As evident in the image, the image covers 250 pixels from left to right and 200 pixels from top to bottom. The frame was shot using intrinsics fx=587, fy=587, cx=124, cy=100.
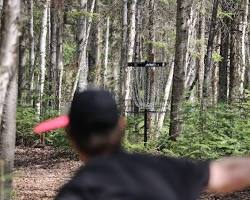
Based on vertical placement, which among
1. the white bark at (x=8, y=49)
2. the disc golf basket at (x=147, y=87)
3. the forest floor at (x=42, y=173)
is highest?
the white bark at (x=8, y=49)

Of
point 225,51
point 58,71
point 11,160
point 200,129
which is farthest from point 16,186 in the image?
point 225,51

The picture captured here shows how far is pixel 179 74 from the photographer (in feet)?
49.4

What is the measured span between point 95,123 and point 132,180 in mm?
255

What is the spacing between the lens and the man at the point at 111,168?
2.15 metres

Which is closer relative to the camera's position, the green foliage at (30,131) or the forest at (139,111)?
the forest at (139,111)

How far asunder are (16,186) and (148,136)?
583 cm

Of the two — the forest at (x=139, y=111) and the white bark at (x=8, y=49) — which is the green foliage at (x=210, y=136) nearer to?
the forest at (x=139, y=111)

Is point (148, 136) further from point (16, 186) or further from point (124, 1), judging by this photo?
point (124, 1)

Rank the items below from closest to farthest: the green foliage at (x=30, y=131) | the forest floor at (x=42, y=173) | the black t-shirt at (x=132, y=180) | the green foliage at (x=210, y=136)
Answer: the black t-shirt at (x=132, y=180)
the forest floor at (x=42, y=173)
the green foliage at (x=210, y=136)
the green foliage at (x=30, y=131)

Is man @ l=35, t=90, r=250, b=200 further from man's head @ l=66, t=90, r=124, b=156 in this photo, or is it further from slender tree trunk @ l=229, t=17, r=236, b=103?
slender tree trunk @ l=229, t=17, r=236, b=103

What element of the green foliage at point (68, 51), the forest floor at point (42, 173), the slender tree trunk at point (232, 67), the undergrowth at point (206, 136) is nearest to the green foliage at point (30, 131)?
the forest floor at point (42, 173)

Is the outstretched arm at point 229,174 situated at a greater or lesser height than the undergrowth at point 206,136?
greater

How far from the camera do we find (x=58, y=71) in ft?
90.9

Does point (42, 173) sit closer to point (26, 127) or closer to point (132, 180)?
A: point (26, 127)
